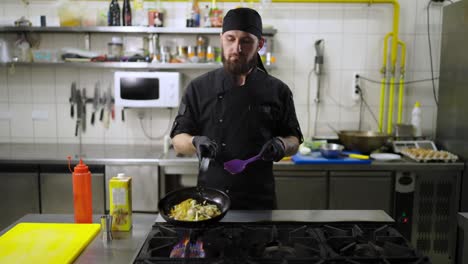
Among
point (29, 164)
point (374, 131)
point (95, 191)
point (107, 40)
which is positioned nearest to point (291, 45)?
point (374, 131)

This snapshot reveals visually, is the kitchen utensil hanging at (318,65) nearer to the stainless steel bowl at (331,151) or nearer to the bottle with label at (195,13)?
the stainless steel bowl at (331,151)

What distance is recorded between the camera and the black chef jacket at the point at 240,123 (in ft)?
6.59

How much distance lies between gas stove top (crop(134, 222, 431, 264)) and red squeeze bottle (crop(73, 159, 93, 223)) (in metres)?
0.28

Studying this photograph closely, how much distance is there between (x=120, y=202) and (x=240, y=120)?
74cm

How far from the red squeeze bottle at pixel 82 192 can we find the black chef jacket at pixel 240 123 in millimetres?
569

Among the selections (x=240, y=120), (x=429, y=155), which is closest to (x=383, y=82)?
(x=429, y=155)

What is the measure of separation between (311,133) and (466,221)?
2.26 meters

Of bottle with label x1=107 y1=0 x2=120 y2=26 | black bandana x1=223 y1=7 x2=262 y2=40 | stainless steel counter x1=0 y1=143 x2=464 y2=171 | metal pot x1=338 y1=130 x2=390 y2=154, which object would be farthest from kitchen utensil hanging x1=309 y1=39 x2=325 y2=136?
black bandana x1=223 y1=7 x2=262 y2=40

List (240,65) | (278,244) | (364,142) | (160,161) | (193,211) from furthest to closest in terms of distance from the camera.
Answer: (364,142)
(160,161)
(240,65)
(193,211)
(278,244)

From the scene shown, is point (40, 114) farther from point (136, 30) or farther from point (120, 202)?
point (120, 202)

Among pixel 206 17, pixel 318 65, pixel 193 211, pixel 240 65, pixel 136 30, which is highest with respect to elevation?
pixel 206 17

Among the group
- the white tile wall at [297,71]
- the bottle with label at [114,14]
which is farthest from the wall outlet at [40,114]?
the bottle with label at [114,14]

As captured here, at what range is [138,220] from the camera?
1.66 metres

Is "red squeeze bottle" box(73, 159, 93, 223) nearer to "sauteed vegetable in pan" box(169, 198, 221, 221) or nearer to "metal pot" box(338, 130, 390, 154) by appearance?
"sauteed vegetable in pan" box(169, 198, 221, 221)
